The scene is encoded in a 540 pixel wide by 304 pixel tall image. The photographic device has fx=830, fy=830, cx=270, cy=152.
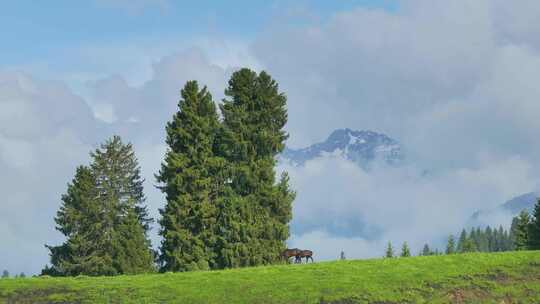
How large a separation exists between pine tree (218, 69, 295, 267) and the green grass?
73.3 feet

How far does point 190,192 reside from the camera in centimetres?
7550

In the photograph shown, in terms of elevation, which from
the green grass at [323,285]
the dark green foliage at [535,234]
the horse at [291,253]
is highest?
the dark green foliage at [535,234]

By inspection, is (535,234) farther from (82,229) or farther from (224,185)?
(82,229)

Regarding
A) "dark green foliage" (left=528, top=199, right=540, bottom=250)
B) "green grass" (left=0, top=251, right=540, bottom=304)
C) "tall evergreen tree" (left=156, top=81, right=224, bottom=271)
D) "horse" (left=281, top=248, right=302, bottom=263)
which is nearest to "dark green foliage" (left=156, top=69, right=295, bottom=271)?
"tall evergreen tree" (left=156, top=81, right=224, bottom=271)

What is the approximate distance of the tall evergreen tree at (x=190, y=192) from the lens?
74.1 meters

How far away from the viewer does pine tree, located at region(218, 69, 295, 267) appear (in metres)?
75.0

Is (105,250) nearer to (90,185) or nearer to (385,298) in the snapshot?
(90,185)

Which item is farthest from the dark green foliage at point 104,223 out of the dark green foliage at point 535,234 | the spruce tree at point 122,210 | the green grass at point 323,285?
the dark green foliage at point 535,234

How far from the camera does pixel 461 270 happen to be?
50.0 meters

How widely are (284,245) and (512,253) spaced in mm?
27880

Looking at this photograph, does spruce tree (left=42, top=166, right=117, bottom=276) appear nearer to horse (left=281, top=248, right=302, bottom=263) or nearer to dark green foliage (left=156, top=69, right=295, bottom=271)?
dark green foliage (left=156, top=69, right=295, bottom=271)

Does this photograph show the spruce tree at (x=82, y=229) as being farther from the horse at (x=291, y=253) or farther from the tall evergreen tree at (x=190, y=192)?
the horse at (x=291, y=253)

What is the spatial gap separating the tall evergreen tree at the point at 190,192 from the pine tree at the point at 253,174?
121 centimetres

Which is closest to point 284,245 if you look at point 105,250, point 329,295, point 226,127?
point 226,127
